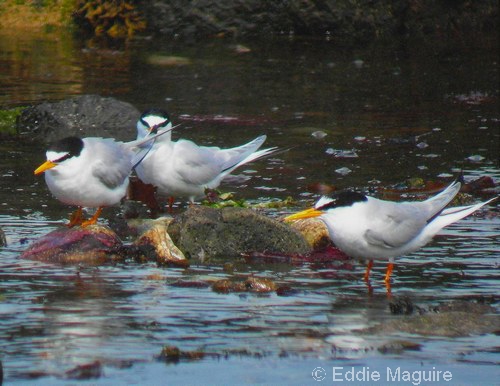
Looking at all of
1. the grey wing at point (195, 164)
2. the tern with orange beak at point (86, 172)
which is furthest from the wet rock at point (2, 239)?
the grey wing at point (195, 164)

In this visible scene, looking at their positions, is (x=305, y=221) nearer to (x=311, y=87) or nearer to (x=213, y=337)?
(x=213, y=337)

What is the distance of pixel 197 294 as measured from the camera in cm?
701

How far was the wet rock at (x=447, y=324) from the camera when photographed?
620 cm

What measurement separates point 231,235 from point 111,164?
4.15 ft

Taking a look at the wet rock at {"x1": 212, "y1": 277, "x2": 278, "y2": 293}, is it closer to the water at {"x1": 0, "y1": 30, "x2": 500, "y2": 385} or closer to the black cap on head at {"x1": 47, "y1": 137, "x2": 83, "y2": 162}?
the water at {"x1": 0, "y1": 30, "x2": 500, "y2": 385}

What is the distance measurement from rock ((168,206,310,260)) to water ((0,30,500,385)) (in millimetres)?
236

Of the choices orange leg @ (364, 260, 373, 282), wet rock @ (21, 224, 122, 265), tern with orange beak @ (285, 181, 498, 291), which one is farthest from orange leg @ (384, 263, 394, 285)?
wet rock @ (21, 224, 122, 265)

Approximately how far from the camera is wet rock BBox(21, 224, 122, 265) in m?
7.91

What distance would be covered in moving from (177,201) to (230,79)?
6834 mm

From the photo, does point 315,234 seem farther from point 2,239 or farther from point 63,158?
point 2,239

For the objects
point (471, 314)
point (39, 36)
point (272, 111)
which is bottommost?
point (39, 36)

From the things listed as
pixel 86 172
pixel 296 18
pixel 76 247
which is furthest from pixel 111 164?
pixel 296 18

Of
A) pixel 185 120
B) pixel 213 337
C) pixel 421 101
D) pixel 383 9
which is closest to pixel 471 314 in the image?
pixel 213 337

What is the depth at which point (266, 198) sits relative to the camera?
10.1 meters
